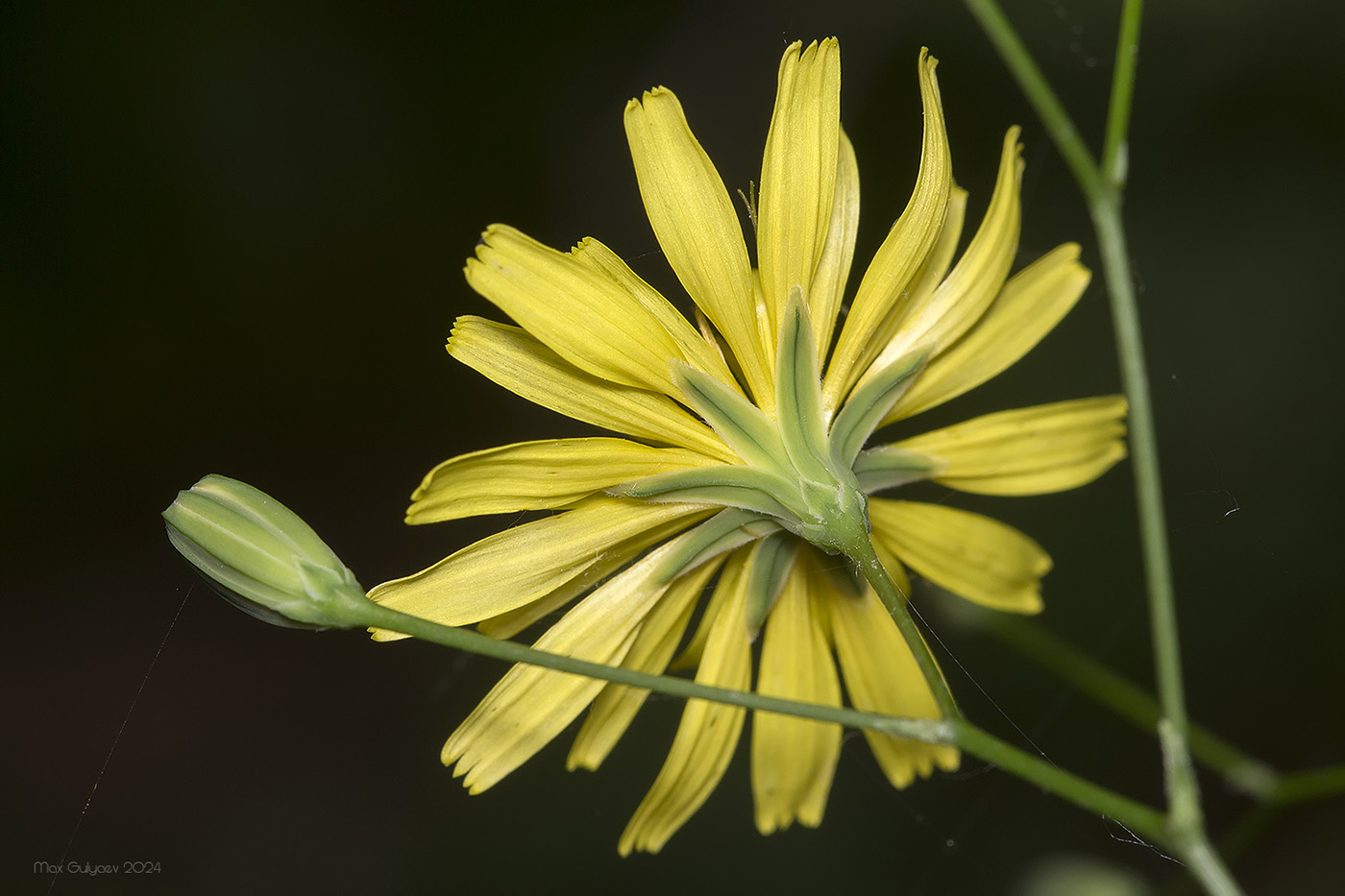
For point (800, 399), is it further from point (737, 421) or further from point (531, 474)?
point (531, 474)

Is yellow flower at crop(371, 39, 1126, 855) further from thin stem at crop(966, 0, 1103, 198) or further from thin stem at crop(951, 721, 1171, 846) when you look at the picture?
thin stem at crop(951, 721, 1171, 846)

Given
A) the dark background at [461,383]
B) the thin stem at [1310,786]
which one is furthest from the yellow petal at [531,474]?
the thin stem at [1310,786]

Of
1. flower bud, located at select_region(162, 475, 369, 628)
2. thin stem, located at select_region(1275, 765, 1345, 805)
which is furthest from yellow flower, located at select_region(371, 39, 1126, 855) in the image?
thin stem, located at select_region(1275, 765, 1345, 805)

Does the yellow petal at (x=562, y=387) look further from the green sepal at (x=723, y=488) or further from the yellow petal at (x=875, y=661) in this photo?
the yellow petal at (x=875, y=661)

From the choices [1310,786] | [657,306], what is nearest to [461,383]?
[657,306]

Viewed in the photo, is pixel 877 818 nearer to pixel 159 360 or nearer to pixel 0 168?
Answer: pixel 159 360

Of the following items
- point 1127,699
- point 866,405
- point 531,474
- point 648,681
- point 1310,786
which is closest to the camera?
point 648,681
